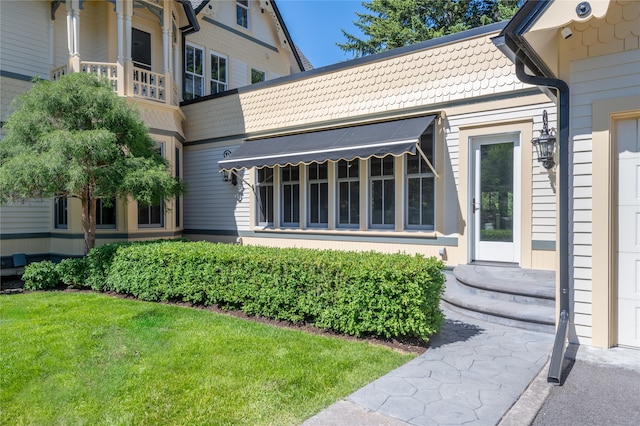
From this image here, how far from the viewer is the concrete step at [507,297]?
5.92 meters

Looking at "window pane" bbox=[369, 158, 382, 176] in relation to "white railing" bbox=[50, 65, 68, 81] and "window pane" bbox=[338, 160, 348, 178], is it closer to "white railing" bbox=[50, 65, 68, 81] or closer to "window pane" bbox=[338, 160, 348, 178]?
"window pane" bbox=[338, 160, 348, 178]

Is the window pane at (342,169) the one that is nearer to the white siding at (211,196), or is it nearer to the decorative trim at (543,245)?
the white siding at (211,196)

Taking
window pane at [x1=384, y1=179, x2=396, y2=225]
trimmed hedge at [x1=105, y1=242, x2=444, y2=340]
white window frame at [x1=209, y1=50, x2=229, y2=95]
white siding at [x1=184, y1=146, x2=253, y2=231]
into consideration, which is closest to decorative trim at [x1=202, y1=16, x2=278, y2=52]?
white window frame at [x1=209, y1=50, x2=229, y2=95]

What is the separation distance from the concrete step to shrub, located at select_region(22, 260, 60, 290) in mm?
8743

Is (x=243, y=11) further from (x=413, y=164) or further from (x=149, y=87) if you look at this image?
(x=413, y=164)

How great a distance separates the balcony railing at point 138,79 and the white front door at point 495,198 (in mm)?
9715

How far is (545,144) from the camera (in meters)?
7.50

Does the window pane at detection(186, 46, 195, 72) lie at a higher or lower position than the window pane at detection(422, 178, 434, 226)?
higher

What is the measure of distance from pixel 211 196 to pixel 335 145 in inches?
230

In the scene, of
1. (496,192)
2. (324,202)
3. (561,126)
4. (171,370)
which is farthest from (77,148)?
(496,192)

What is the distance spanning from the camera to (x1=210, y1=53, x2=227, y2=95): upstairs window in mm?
16312

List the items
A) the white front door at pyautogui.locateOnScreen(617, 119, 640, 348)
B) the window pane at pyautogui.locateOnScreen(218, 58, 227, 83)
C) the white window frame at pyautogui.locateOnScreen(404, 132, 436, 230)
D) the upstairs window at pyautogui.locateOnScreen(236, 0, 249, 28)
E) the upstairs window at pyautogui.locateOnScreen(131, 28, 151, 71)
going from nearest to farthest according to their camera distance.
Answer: the white front door at pyautogui.locateOnScreen(617, 119, 640, 348)
the white window frame at pyautogui.locateOnScreen(404, 132, 436, 230)
the upstairs window at pyautogui.locateOnScreen(131, 28, 151, 71)
the window pane at pyautogui.locateOnScreen(218, 58, 227, 83)
the upstairs window at pyautogui.locateOnScreen(236, 0, 249, 28)

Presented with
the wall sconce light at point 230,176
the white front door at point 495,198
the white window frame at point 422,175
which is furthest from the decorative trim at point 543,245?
the wall sconce light at point 230,176

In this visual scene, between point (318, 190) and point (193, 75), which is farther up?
point (193, 75)
